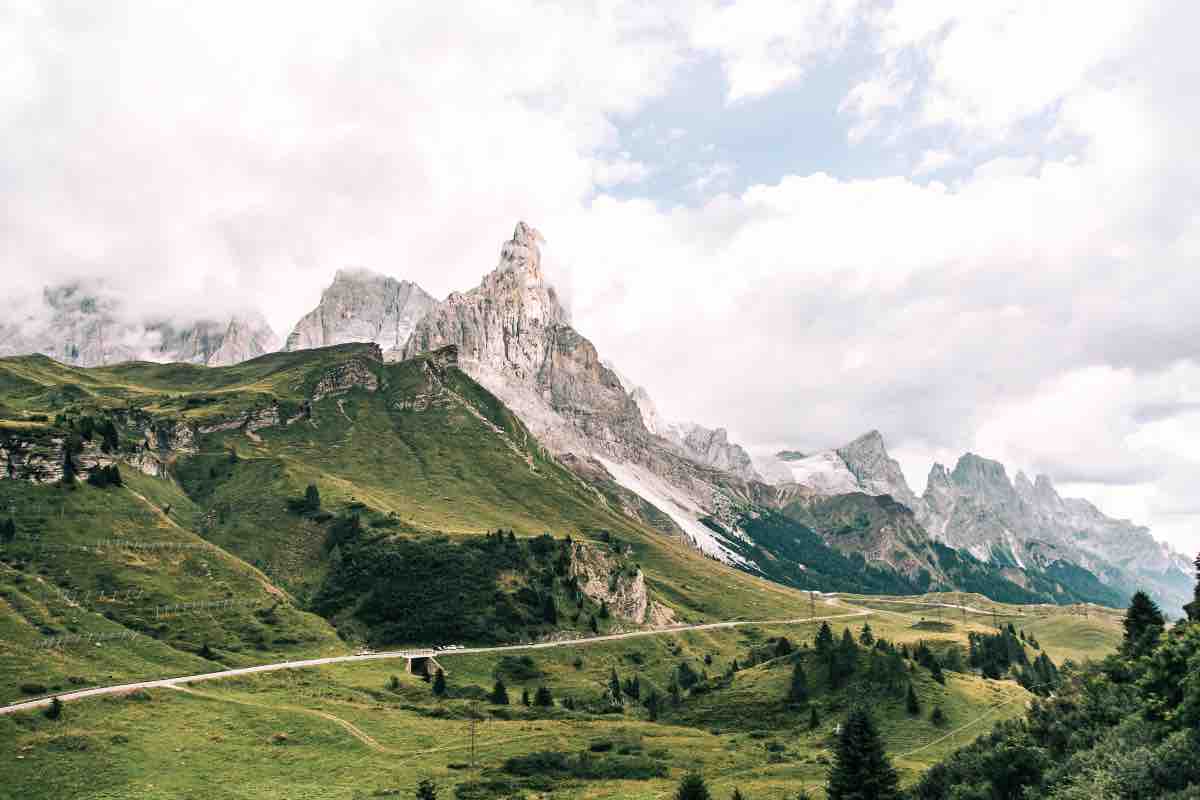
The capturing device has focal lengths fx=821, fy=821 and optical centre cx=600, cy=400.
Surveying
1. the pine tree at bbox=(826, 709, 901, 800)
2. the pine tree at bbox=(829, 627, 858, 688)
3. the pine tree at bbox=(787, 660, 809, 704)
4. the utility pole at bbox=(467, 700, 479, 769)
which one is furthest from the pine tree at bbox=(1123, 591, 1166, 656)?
the utility pole at bbox=(467, 700, 479, 769)

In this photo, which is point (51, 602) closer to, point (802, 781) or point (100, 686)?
point (100, 686)

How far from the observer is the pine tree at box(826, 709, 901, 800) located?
9300cm

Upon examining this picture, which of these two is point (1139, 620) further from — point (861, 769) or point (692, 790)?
point (692, 790)

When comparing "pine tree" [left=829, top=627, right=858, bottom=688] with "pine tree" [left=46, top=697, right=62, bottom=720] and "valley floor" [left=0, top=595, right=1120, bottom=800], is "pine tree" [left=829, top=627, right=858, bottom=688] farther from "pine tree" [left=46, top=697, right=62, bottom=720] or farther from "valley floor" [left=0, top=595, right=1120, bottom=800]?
"pine tree" [left=46, top=697, right=62, bottom=720]

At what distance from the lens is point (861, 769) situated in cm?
9400

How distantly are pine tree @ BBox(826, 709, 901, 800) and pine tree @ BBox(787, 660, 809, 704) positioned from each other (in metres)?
91.2

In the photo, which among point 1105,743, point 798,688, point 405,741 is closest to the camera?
point 1105,743

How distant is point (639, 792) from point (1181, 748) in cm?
7770

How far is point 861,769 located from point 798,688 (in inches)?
3807

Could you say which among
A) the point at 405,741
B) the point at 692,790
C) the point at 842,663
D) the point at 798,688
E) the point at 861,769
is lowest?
the point at 405,741

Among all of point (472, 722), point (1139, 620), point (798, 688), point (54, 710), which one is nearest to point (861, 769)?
point (1139, 620)

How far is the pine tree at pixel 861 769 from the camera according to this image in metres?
93.0

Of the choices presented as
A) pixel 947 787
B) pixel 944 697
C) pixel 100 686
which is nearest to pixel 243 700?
pixel 100 686

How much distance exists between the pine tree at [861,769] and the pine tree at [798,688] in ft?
299
